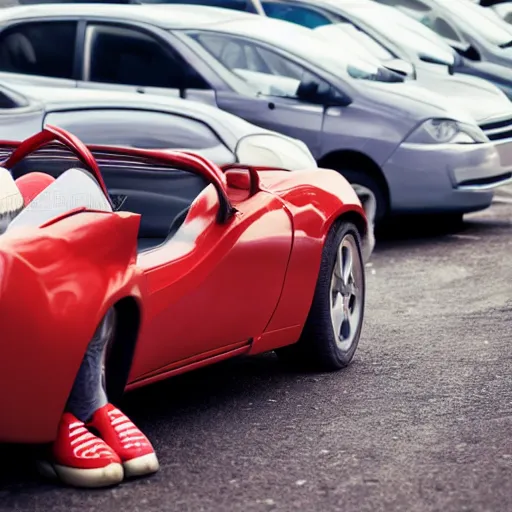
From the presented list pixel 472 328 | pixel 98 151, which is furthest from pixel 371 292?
pixel 98 151

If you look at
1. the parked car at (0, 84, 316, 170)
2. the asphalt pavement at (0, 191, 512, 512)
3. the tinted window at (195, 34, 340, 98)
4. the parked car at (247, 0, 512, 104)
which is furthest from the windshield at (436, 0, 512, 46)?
the asphalt pavement at (0, 191, 512, 512)

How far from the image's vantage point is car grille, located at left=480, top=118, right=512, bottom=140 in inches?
442

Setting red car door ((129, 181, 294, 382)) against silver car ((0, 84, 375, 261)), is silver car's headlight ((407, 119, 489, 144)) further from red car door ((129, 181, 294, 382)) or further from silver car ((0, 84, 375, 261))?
red car door ((129, 181, 294, 382))

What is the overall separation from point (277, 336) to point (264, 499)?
5.00 feet

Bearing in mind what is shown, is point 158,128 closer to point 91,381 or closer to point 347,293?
point 347,293

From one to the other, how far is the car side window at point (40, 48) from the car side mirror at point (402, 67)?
2.50 m

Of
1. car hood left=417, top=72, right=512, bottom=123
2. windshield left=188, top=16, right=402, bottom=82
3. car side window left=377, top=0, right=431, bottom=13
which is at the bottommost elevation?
car hood left=417, top=72, right=512, bottom=123

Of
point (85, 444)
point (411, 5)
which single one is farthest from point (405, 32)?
point (85, 444)

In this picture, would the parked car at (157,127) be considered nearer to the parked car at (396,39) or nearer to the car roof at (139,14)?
the car roof at (139,14)

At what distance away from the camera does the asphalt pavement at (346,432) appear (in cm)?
Answer: 424

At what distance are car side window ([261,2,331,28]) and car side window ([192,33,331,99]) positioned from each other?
2874 mm

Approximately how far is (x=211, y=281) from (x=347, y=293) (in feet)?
4.18

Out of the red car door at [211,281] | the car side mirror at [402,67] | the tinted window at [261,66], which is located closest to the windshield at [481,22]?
the car side mirror at [402,67]

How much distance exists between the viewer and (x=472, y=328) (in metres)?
7.01
